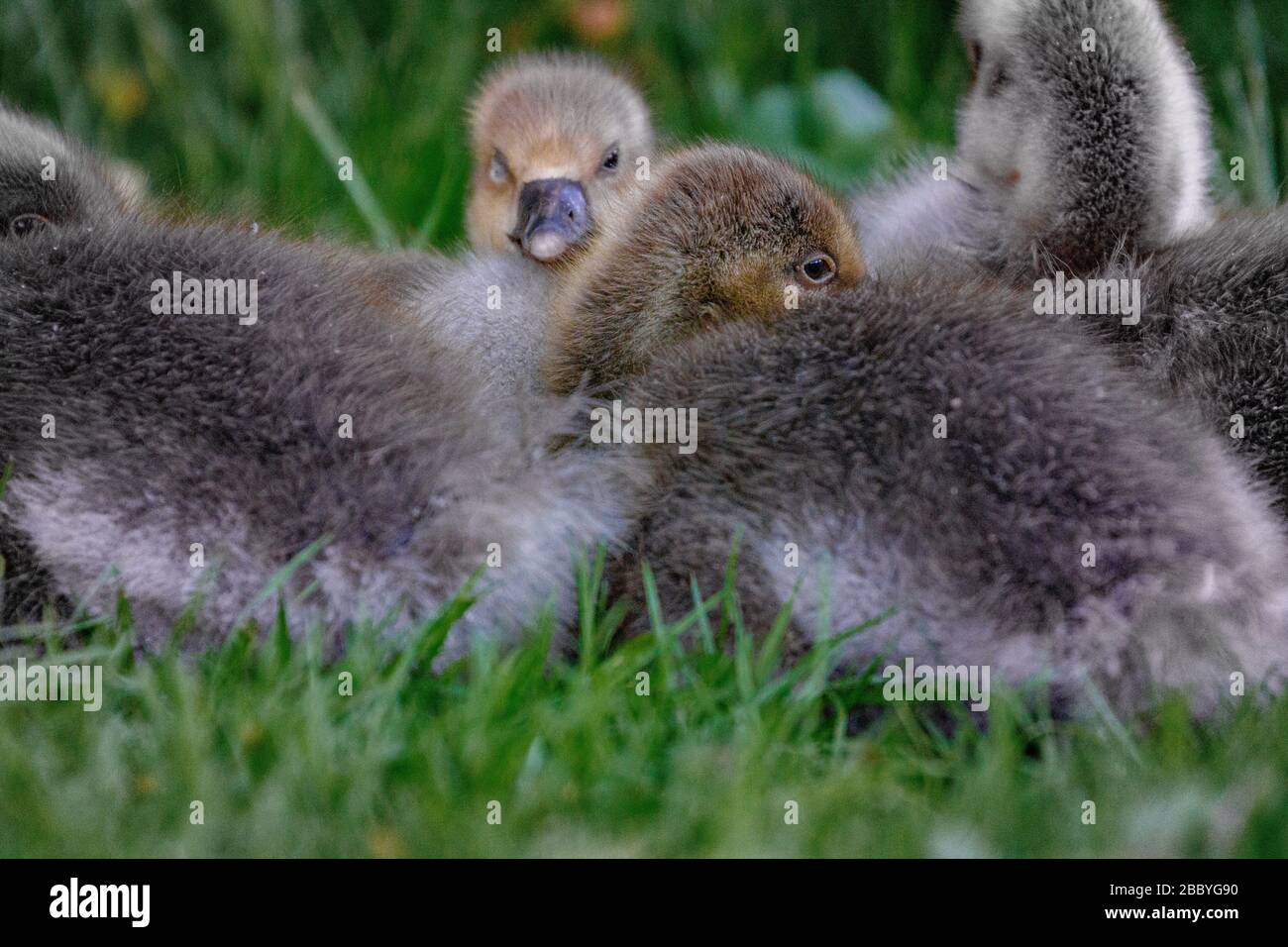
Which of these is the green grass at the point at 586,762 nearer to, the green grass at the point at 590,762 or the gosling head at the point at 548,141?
the green grass at the point at 590,762

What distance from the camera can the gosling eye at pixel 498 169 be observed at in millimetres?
3412

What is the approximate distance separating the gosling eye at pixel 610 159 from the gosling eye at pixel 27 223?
4.18ft

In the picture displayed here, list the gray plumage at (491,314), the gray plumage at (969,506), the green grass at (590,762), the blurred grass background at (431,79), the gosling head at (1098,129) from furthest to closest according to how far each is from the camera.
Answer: the blurred grass background at (431,79), the gosling head at (1098,129), the gray plumage at (491,314), the gray plumage at (969,506), the green grass at (590,762)

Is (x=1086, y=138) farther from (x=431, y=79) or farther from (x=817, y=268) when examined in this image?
(x=431, y=79)

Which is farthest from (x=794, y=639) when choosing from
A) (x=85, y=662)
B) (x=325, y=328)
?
(x=85, y=662)

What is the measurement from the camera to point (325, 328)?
2.20m

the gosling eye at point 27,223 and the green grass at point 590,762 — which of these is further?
the gosling eye at point 27,223

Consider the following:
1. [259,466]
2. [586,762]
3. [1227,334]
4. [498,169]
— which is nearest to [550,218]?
[498,169]

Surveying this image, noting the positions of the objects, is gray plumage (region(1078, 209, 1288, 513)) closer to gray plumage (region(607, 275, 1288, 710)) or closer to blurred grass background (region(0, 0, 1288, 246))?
gray plumage (region(607, 275, 1288, 710))

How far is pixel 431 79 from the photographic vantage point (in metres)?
4.41

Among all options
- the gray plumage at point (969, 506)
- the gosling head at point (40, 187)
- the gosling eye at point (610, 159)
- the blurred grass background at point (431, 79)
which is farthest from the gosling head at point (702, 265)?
the blurred grass background at point (431, 79)

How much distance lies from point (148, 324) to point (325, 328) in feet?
0.74
